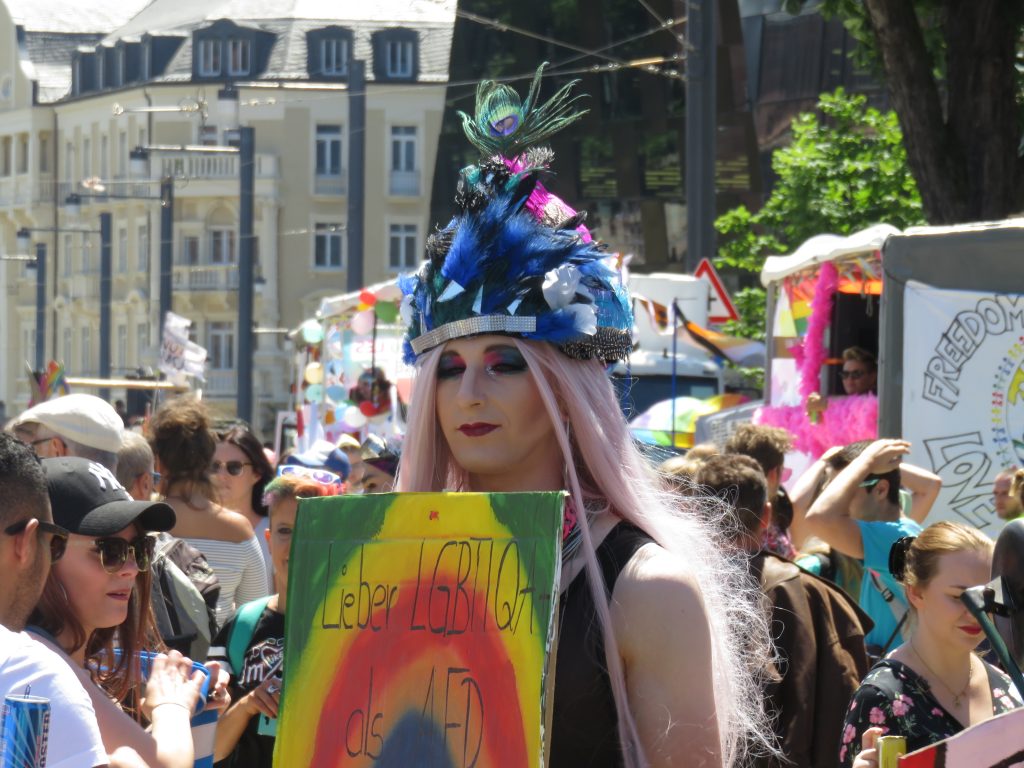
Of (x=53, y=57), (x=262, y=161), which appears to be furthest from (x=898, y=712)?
(x=53, y=57)

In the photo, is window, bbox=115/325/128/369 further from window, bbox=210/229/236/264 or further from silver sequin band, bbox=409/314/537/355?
silver sequin band, bbox=409/314/537/355

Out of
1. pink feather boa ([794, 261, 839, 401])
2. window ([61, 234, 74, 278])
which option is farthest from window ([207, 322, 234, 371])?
pink feather boa ([794, 261, 839, 401])

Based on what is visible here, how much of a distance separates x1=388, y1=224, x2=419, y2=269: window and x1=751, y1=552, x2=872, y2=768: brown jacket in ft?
Result: 168

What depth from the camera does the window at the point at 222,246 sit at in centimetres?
5772

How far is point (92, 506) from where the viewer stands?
3.38 metres

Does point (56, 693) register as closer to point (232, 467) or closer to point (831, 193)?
point (232, 467)

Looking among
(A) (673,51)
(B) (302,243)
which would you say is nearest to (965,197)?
(A) (673,51)

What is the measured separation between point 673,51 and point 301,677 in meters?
33.2

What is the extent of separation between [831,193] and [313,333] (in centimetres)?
609

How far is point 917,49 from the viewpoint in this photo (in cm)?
1074

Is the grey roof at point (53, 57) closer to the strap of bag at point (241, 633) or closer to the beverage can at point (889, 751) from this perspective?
the strap of bag at point (241, 633)

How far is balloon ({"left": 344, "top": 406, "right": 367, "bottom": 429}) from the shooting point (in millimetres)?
15984

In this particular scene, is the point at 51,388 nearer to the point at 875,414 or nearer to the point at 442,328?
the point at 875,414

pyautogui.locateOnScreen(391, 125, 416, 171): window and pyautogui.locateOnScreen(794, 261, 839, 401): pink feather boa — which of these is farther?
pyautogui.locateOnScreen(391, 125, 416, 171): window
